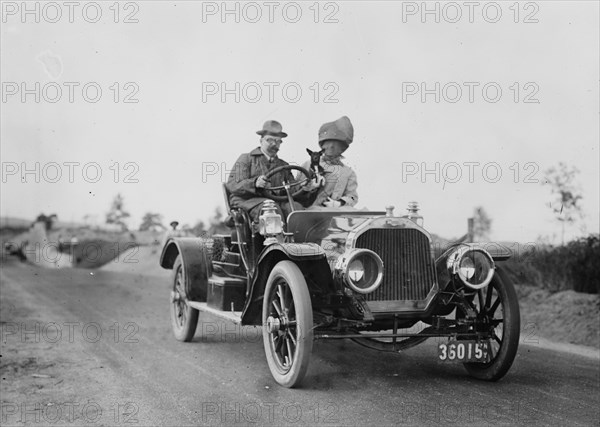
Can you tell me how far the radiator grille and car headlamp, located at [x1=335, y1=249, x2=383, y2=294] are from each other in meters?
0.21

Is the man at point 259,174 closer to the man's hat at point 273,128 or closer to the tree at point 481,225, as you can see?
the man's hat at point 273,128

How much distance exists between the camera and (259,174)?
23.2 ft

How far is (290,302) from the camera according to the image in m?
5.63

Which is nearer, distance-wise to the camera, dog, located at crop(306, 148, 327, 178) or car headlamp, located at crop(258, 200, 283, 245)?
car headlamp, located at crop(258, 200, 283, 245)

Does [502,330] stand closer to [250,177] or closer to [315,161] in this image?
[315,161]

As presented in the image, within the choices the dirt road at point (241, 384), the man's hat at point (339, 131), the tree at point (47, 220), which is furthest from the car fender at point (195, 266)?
the tree at point (47, 220)

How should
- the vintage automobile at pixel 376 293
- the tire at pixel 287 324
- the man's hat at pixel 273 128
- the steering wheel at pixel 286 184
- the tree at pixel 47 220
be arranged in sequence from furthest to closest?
the tree at pixel 47 220, the man's hat at pixel 273 128, the steering wheel at pixel 286 184, the vintage automobile at pixel 376 293, the tire at pixel 287 324

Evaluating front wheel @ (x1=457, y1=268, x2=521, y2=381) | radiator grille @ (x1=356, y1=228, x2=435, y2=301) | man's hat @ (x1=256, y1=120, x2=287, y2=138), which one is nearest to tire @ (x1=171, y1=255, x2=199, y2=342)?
man's hat @ (x1=256, y1=120, x2=287, y2=138)

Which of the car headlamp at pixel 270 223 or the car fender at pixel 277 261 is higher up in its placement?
the car headlamp at pixel 270 223

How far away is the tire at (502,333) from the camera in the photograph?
18.0ft

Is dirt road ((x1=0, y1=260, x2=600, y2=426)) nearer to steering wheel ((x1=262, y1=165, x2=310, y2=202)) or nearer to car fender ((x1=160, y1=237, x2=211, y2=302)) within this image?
car fender ((x1=160, y1=237, x2=211, y2=302))

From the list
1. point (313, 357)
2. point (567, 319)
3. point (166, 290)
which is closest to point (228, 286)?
point (313, 357)

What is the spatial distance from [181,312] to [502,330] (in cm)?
394

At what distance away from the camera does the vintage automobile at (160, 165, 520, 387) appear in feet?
17.4
